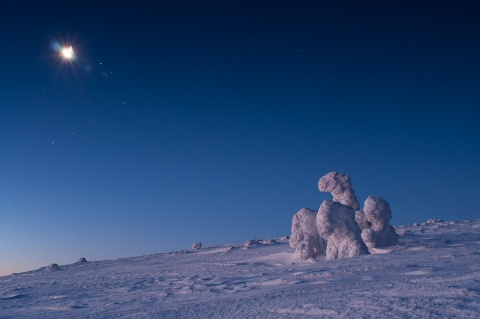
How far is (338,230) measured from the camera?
12984 millimetres

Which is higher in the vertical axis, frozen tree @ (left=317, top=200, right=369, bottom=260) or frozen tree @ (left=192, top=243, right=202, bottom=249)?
frozen tree @ (left=192, top=243, right=202, bottom=249)

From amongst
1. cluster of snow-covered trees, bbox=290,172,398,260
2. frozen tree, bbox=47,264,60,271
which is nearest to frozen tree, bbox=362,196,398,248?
cluster of snow-covered trees, bbox=290,172,398,260

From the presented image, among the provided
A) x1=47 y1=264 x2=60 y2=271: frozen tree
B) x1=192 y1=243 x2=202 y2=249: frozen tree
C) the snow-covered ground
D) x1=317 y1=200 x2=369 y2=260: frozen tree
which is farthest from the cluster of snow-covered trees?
x1=192 y1=243 x2=202 y2=249: frozen tree

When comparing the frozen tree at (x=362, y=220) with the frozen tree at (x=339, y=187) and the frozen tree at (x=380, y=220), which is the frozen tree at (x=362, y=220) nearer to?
the frozen tree at (x=380, y=220)

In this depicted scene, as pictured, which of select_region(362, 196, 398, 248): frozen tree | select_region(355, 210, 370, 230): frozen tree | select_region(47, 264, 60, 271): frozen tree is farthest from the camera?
select_region(47, 264, 60, 271): frozen tree

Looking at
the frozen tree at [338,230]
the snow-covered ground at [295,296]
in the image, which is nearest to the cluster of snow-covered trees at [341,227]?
the frozen tree at [338,230]

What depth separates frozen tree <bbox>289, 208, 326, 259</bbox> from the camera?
44.3 feet

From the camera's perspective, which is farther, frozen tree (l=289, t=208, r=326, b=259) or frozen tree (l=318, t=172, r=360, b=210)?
frozen tree (l=318, t=172, r=360, b=210)

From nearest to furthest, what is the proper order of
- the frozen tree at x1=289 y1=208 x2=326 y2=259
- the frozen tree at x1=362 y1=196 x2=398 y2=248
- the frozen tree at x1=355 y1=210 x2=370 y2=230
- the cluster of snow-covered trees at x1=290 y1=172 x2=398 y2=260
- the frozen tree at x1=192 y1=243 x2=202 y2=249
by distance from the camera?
1. the cluster of snow-covered trees at x1=290 y1=172 x2=398 y2=260
2. the frozen tree at x1=289 y1=208 x2=326 y2=259
3. the frozen tree at x1=362 y1=196 x2=398 y2=248
4. the frozen tree at x1=355 y1=210 x2=370 y2=230
5. the frozen tree at x1=192 y1=243 x2=202 y2=249

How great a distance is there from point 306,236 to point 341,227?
127 cm

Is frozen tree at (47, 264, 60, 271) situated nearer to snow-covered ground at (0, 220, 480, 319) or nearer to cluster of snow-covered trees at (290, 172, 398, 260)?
snow-covered ground at (0, 220, 480, 319)

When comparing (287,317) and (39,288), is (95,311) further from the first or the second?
(39,288)

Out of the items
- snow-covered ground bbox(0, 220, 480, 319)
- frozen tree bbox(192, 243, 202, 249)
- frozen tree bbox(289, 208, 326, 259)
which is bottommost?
snow-covered ground bbox(0, 220, 480, 319)

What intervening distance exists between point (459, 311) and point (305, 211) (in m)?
10.0
